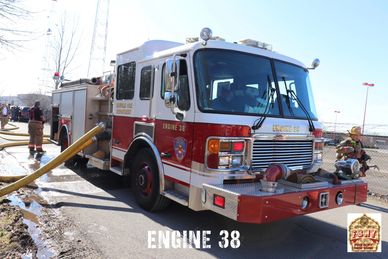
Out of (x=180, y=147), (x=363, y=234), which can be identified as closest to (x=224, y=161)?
(x=180, y=147)

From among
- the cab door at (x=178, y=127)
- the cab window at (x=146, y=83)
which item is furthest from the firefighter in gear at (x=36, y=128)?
the cab door at (x=178, y=127)

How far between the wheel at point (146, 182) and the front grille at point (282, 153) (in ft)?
4.99

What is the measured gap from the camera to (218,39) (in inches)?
193

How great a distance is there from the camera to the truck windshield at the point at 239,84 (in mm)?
4438

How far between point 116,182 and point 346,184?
15.2 feet

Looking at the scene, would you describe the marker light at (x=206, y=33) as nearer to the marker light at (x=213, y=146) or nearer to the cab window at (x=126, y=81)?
the marker light at (x=213, y=146)

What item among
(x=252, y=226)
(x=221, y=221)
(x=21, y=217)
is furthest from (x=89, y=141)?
(x=252, y=226)

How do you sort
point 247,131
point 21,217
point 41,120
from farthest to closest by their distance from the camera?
point 41,120, point 21,217, point 247,131

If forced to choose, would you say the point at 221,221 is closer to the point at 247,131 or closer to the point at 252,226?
the point at 252,226

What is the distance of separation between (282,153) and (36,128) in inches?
354

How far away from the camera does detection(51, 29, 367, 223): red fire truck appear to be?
4.09 m

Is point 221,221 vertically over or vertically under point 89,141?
under

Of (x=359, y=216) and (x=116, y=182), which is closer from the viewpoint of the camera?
(x=359, y=216)

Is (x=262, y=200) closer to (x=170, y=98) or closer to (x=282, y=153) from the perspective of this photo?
(x=282, y=153)
